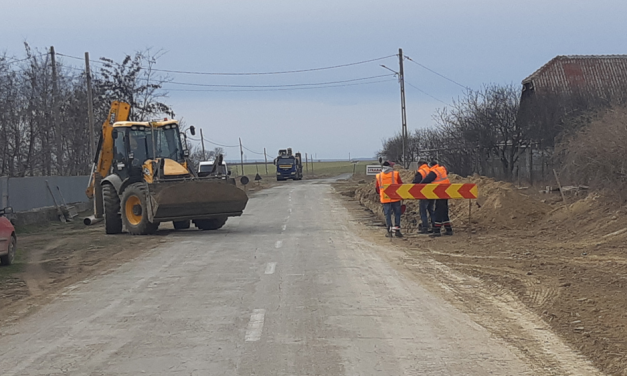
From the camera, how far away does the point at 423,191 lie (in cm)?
1744

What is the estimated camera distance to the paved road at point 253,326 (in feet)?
21.4

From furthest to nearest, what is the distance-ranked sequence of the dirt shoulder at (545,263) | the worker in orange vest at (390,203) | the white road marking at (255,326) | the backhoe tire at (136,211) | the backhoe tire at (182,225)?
the backhoe tire at (182,225)
the backhoe tire at (136,211)
the worker in orange vest at (390,203)
the dirt shoulder at (545,263)
the white road marking at (255,326)

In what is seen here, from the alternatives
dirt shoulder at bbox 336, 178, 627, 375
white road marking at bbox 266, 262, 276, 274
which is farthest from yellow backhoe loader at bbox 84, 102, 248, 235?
white road marking at bbox 266, 262, 276, 274

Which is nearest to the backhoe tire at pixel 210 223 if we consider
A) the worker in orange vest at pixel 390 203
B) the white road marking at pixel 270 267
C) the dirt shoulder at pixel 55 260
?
the dirt shoulder at pixel 55 260

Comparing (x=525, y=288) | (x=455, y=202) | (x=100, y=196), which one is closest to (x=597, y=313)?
(x=525, y=288)

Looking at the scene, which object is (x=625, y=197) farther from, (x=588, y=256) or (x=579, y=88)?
(x=579, y=88)

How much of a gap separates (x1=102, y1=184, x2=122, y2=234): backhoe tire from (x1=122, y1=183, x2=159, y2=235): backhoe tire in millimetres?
543

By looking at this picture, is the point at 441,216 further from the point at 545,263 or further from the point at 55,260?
the point at 55,260

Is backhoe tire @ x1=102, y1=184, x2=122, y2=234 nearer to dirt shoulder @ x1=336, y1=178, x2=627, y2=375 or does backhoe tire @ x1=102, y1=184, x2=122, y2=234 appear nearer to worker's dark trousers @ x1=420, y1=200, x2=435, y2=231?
dirt shoulder @ x1=336, y1=178, x2=627, y2=375

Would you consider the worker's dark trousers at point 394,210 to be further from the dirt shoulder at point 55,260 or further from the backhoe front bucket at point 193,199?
the dirt shoulder at point 55,260

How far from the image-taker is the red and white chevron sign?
17391mm

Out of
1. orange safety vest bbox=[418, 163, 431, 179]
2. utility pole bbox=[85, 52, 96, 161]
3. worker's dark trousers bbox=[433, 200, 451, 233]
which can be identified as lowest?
worker's dark trousers bbox=[433, 200, 451, 233]

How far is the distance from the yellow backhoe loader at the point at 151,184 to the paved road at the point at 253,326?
17.3 feet

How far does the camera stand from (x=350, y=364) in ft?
21.2
